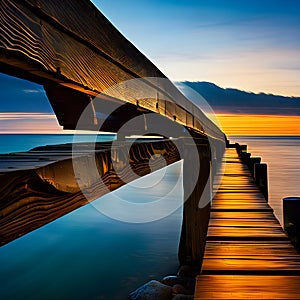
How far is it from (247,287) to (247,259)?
0.34 m

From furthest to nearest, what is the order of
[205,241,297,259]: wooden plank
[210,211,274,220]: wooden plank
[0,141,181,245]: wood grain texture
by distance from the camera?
[210,211,274,220]: wooden plank
[205,241,297,259]: wooden plank
[0,141,181,245]: wood grain texture

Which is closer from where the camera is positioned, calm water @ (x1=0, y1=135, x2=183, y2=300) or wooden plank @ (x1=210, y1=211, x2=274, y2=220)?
wooden plank @ (x1=210, y1=211, x2=274, y2=220)

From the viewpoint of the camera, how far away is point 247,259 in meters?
1.84

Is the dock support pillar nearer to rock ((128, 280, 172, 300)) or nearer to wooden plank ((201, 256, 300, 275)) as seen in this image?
rock ((128, 280, 172, 300))

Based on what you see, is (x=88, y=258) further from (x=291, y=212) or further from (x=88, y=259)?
(x=291, y=212)

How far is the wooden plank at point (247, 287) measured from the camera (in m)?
1.42

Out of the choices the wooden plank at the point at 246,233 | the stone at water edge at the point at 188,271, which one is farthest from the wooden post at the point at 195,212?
the wooden plank at the point at 246,233

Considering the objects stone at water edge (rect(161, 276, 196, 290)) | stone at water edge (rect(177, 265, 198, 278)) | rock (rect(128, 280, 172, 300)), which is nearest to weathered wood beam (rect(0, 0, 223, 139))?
rock (rect(128, 280, 172, 300))

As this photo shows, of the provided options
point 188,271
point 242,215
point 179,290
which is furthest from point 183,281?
point 242,215

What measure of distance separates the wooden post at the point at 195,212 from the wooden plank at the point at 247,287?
14.3 ft

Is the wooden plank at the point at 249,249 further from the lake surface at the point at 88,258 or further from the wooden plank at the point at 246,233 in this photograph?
the lake surface at the point at 88,258

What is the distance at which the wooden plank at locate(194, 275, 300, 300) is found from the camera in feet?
4.67

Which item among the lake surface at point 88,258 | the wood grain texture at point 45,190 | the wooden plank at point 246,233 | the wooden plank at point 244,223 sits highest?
the wood grain texture at point 45,190

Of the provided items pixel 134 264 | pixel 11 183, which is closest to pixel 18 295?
pixel 134 264
